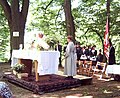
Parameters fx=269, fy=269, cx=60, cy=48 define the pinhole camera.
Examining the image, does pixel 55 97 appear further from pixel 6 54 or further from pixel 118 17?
pixel 6 54

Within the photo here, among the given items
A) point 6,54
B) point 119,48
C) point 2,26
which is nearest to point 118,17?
point 119,48

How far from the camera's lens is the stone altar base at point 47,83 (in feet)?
23.7

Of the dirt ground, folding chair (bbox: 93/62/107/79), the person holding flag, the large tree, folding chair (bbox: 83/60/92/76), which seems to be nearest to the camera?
the dirt ground

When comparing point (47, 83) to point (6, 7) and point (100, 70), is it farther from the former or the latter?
point (6, 7)

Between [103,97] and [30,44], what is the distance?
3.10m

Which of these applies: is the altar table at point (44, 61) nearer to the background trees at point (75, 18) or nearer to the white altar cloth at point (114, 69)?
the white altar cloth at point (114, 69)

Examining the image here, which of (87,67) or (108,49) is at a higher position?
(108,49)

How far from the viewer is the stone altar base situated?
284 inches

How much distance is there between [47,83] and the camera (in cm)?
748

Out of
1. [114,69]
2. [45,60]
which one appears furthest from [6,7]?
[114,69]

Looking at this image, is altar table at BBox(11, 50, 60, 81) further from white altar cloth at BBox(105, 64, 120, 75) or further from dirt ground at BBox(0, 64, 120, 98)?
white altar cloth at BBox(105, 64, 120, 75)

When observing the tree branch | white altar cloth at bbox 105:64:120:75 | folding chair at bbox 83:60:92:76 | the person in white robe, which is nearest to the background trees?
the tree branch

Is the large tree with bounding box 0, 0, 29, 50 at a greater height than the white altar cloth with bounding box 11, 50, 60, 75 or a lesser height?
greater

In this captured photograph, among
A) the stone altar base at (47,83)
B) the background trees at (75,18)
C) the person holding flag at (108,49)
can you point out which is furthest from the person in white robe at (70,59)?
the background trees at (75,18)
